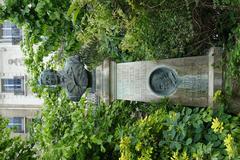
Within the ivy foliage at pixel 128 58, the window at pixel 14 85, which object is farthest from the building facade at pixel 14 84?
the ivy foliage at pixel 128 58

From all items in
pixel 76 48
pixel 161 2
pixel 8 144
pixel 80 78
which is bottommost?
pixel 8 144

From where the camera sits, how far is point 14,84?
16703mm

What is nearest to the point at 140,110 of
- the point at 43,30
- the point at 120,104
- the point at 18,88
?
the point at 120,104

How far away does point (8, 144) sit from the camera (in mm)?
7426

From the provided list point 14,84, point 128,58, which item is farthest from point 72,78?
point 14,84

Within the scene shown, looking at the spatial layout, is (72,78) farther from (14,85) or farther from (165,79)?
(14,85)

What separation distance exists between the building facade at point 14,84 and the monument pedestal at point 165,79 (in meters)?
9.89

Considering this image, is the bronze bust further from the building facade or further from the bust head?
the building facade

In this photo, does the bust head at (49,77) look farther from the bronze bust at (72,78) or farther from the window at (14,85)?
the window at (14,85)

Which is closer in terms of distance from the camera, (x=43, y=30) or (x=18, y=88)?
(x=43, y=30)

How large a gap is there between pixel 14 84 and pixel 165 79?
1121 cm

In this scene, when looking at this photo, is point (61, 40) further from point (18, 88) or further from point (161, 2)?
point (18, 88)

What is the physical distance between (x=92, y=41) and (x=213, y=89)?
82.9 inches

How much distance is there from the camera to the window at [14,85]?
16609mm
